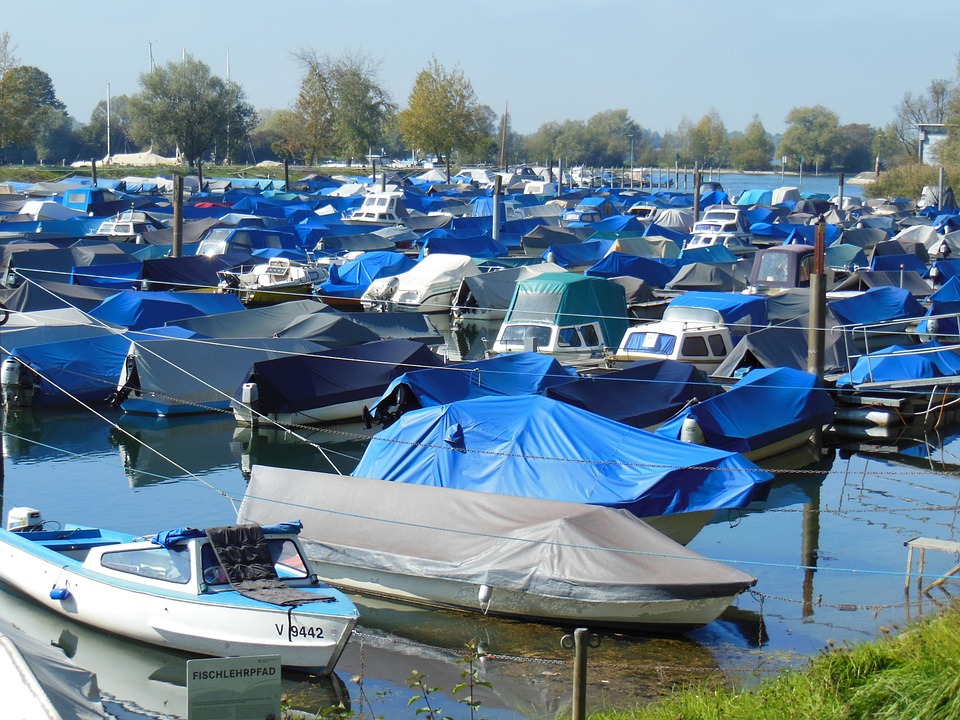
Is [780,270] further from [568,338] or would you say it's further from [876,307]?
[568,338]

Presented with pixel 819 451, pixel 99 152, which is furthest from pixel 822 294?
pixel 99 152

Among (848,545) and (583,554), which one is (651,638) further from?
(848,545)

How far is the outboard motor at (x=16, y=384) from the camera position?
94.1 feet

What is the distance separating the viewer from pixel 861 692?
9789mm

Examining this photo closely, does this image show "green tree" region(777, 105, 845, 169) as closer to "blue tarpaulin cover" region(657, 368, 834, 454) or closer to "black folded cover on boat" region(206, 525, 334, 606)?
"blue tarpaulin cover" region(657, 368, 834, 454)

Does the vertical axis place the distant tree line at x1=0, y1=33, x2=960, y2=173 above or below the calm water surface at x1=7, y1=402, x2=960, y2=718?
above

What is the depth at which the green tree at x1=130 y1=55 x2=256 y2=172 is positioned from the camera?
10219cm

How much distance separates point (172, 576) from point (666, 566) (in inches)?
248

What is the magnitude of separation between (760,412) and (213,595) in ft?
45.8

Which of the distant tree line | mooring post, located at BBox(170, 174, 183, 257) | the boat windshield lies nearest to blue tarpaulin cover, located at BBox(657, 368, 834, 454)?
the boat windshield


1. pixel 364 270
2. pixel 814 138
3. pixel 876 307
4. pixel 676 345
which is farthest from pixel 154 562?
pixel 814 138

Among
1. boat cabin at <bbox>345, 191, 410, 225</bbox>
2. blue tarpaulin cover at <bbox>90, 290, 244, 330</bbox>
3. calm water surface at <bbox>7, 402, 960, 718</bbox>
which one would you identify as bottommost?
calm water surface at <bbox>7, 402, 960, 718</bbox>

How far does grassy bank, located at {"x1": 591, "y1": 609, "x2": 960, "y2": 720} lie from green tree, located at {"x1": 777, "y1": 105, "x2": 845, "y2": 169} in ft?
623

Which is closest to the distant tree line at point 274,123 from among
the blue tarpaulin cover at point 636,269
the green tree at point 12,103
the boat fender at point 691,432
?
the green tree at point 12,103
